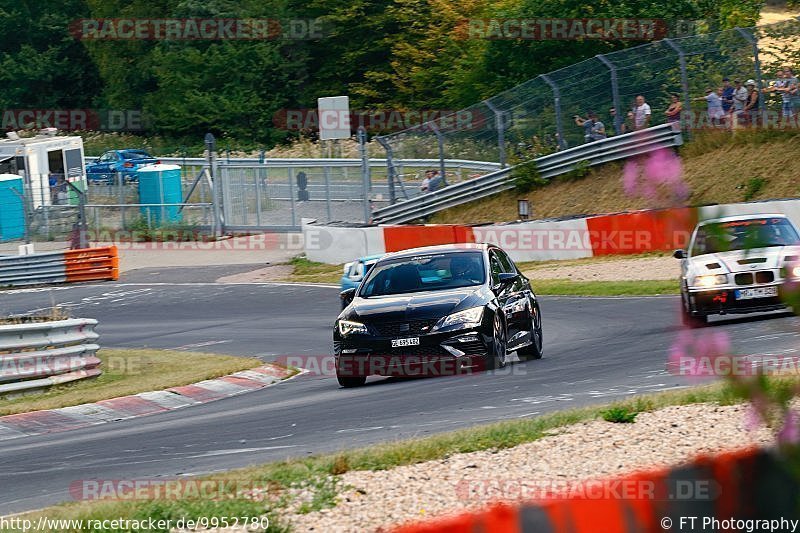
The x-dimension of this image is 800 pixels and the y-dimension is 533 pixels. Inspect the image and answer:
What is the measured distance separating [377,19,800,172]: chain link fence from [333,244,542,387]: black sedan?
633 inches

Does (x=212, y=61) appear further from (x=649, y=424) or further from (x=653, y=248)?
(x=649, y=424)

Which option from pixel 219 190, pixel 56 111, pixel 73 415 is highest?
pixel 56 111

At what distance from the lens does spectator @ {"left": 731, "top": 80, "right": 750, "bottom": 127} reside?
2870 centimetres

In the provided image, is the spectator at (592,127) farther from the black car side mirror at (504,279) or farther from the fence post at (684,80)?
the black car side mirror at (504,279)

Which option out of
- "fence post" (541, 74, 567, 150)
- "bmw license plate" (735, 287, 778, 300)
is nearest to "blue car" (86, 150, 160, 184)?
"fence post" (541, 74, 567, 150)

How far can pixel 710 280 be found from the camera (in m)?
15.4

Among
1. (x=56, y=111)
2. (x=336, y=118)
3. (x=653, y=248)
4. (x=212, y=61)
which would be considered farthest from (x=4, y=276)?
(x=56, y=111)

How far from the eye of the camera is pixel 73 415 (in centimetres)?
1415

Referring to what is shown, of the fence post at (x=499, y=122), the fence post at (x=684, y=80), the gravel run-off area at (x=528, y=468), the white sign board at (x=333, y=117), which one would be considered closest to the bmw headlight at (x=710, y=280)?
the gravel run-off area at (x=528, y=468)

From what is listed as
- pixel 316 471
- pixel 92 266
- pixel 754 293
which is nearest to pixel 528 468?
pixel 316 471

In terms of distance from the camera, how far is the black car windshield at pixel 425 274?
1427cm

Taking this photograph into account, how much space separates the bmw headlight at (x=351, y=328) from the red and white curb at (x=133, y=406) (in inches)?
89.5

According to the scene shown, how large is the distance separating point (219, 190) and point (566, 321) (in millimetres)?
23137

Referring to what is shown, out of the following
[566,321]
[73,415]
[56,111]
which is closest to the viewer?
[73,415]
